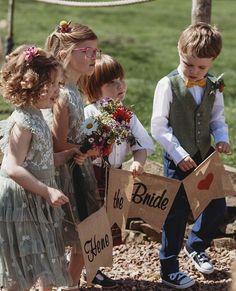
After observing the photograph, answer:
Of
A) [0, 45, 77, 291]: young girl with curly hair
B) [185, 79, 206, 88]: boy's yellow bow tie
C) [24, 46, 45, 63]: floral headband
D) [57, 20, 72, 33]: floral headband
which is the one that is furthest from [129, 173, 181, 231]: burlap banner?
[24, 46, 45, 63]: floral headband

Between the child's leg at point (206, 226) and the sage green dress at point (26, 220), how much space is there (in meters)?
1.29

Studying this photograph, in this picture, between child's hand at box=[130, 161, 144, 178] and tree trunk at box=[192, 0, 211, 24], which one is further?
tree trunk at box=[192, 0, 211, 24]

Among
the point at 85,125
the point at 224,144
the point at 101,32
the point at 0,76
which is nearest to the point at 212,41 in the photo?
the point at 224,144

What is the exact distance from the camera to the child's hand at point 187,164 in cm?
Result: 484

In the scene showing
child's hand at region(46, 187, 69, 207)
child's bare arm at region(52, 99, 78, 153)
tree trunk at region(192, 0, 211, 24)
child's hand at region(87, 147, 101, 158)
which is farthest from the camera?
tree trunk at region(192, 0, 211, 24)

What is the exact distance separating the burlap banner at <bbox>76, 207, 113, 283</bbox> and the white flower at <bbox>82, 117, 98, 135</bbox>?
45cm

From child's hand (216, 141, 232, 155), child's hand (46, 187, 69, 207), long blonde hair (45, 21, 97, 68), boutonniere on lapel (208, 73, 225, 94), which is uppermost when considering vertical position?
long blonde hair (45, 21, 97, 68)

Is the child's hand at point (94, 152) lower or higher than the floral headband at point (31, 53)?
lower

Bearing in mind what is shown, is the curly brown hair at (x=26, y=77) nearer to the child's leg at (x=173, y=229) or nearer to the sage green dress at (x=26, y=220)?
the sage green dress at (x=26, y=220)

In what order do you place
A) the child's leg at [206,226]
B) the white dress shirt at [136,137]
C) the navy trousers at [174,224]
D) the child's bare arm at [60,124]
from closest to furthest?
the child's bare arm at [60,124], the white dress shirt at [136,137], the navy trousers at [174,224], the child's leg at [206,226]

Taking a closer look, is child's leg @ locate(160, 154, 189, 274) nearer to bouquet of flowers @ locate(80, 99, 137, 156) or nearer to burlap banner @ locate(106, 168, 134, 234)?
burlap banner @ locate(106, 168, 134, 234)

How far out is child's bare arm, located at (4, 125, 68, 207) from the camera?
13.4 feet

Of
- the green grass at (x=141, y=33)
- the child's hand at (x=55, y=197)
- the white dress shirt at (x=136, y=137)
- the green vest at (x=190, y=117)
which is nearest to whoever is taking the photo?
the child's hand at (x=55, y=197)

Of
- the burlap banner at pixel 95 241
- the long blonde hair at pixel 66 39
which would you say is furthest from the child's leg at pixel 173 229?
the long blonde hair at pixel 66 39
